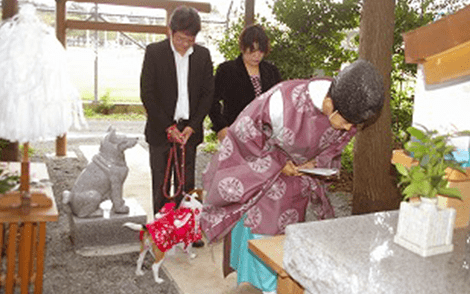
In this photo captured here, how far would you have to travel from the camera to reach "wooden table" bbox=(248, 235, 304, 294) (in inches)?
93.1

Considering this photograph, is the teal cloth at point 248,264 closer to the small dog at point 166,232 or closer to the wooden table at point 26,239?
the small dog at point 166,232

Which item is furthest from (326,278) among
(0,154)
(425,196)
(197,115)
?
(0,154)

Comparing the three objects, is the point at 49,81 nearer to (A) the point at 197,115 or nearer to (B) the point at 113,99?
(A) the point at 197,115

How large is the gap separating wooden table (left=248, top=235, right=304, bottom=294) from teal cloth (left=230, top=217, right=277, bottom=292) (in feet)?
1.80

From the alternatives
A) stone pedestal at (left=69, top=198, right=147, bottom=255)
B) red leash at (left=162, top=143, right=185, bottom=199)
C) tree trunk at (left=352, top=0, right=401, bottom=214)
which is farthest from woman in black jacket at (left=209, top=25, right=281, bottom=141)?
tree trunk at (left=352, top=0, right=401, bottom=214)

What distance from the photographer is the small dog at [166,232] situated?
3770 millimetres

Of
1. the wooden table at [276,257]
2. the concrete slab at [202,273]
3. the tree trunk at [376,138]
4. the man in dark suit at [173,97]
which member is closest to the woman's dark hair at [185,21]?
the man in dark suit at [173,97]

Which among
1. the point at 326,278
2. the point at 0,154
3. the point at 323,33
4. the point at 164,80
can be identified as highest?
the point at 323,33

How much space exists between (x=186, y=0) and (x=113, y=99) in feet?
20.1

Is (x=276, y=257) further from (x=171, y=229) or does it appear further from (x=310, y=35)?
(x=310, y=35)

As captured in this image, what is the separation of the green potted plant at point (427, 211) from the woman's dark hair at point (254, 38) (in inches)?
92.2

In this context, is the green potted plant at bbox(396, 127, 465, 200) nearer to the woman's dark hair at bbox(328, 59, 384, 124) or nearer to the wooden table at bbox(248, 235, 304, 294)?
the woman's dark hair at bbox(328, 59, 384, 124)

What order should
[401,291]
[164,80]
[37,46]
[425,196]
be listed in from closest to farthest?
[401,291] < [425,196] < [37,46] < [164,80]

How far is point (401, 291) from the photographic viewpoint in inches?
56.6
